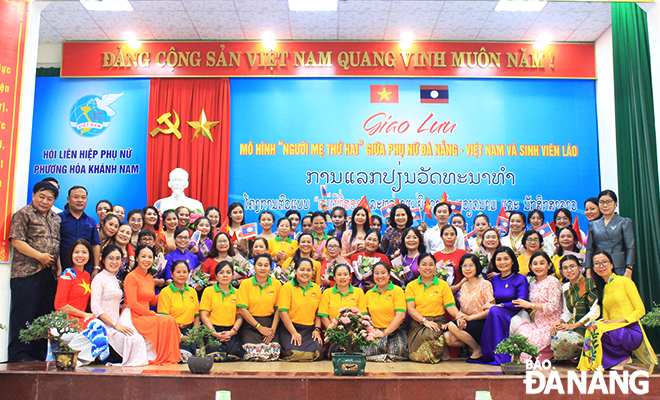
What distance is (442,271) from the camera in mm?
4836

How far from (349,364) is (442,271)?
157 centimetres

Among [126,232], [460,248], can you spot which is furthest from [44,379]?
[460,248]

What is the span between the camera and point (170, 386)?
359cm

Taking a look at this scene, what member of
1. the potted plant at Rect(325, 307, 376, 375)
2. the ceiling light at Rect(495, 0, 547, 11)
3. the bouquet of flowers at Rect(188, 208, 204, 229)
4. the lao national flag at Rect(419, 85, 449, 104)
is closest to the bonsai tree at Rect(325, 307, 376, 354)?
the potted plant at Rect(325, 307, 376, 375)

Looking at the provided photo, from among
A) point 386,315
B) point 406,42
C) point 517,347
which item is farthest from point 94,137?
point 517,347

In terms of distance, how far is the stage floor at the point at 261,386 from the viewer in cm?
354

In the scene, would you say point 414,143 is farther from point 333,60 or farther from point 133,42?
point 133,42

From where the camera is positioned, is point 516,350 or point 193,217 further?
point 193,217

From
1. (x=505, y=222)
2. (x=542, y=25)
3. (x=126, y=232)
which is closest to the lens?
(x=126, y=232)

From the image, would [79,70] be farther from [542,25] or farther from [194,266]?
[542,25]

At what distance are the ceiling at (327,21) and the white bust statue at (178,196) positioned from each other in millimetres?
2067

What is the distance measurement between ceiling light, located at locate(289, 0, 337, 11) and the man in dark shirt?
3826 mm

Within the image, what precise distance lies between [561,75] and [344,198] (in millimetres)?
3598

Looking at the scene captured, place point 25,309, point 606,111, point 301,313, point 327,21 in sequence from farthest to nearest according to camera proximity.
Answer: point 606,111 → point 327,21 → point 301,313 → point 25,309
